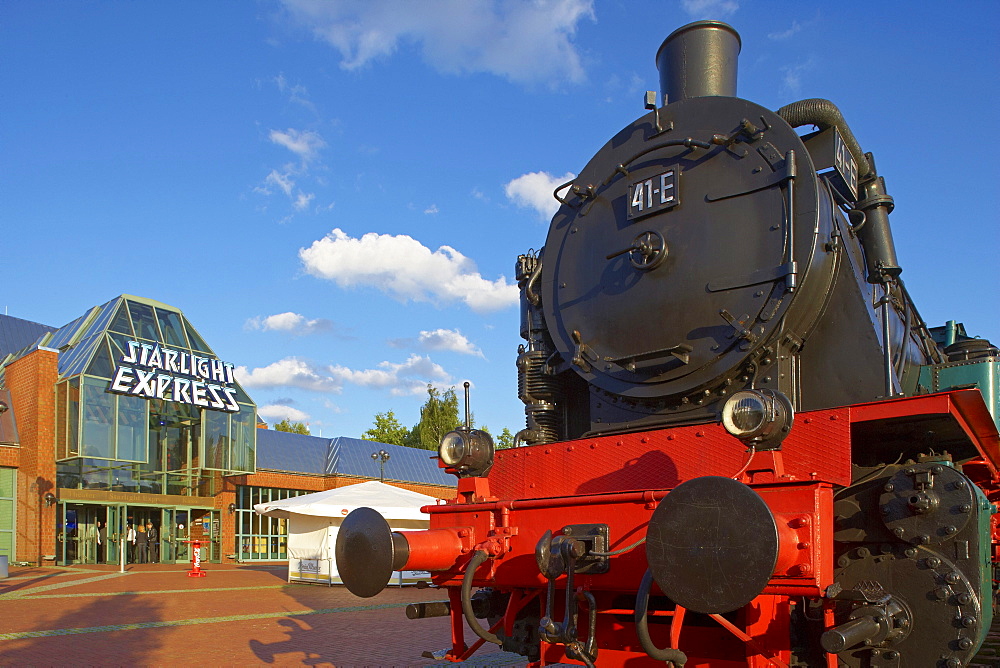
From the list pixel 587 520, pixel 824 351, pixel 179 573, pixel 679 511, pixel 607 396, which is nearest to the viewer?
pixel 679 511

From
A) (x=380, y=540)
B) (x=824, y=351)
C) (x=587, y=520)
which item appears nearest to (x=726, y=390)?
(x=824, y=351)

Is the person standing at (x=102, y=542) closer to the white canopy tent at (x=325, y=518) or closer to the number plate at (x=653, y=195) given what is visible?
the white canopy tent at (x=325, y=518)

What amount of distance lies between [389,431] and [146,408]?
22494mm

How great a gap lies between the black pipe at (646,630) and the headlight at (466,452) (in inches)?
54.8

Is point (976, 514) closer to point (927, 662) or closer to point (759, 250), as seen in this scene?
point (927, 662)

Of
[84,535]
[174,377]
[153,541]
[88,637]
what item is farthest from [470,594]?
[153,541]

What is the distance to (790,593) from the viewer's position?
2.92 m

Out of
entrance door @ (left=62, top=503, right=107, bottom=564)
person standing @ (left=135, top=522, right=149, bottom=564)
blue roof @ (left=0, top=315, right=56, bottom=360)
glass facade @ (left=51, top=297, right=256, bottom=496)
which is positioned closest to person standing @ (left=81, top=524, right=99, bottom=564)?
entrance door @ (left=62, top=503, right=107, bottom=564)

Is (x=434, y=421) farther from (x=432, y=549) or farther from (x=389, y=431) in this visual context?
(x=432, y=549)

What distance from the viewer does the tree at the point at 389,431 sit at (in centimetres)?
4334

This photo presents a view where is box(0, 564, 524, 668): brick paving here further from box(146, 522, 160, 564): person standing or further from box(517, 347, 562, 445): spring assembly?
box(146, 522, 160, 564): person standing

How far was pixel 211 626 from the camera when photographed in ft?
31.1

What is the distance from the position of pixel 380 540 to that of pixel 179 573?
18.2m

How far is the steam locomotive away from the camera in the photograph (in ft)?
9.70
